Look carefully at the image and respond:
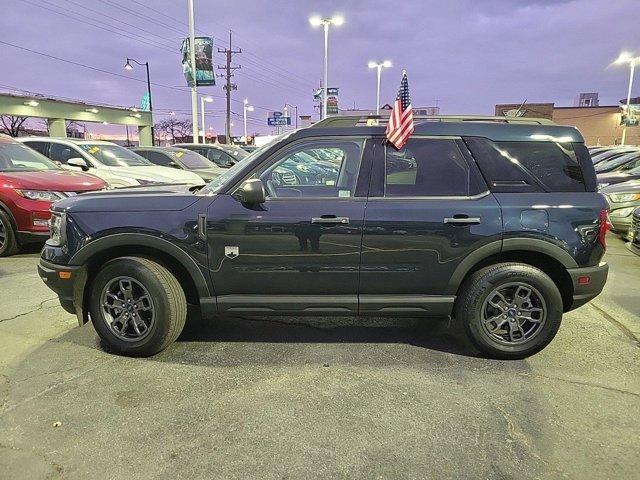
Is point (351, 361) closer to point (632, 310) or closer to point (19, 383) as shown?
point (19, 383)

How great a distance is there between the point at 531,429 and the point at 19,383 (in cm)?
347

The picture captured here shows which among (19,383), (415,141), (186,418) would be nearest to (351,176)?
(415,141)

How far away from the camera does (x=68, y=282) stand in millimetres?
3625

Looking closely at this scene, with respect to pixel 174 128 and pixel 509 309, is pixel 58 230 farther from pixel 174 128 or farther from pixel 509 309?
pixel 174 128

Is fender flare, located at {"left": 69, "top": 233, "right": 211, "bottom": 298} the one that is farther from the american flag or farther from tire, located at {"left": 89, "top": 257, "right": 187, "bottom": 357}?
the american flag

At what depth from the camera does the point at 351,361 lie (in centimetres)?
368

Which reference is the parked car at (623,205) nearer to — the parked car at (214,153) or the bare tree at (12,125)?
the parked car at (214,153)

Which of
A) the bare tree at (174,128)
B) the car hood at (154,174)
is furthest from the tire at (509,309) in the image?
the bare tree at (174,128)

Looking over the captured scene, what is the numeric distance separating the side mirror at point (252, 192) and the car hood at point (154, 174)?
22.5 feet

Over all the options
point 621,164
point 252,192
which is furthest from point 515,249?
point 621,164

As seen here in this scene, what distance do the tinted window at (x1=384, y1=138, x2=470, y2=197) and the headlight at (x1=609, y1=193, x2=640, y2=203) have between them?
6.72 meters

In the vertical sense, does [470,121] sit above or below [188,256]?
above

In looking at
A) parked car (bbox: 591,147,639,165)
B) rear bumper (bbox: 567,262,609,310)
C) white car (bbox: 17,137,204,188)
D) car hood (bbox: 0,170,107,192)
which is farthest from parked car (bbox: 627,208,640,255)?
parked car (bbox: 591,147,639,165)

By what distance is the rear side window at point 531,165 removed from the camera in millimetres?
3600
